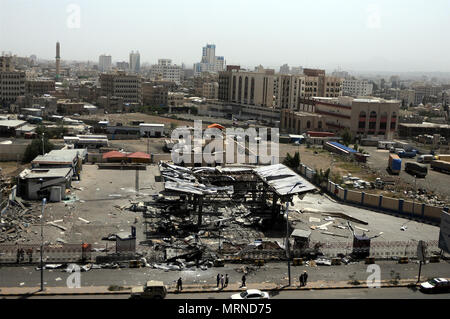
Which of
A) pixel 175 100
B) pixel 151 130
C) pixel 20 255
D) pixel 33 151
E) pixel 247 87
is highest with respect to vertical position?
pixel 247 87

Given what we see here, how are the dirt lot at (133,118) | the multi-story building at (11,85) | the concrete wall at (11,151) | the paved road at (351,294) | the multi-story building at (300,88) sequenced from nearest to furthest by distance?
the paved road at (351,294)
the concrete wall at (11,151)
the dirt lot at (133,118)
the multi-story building at (300,88)
the multi-story building at (11,85)

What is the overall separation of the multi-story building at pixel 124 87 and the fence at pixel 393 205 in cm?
3820

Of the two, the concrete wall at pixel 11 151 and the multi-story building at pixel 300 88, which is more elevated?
the multi-story building at pixel 300 88

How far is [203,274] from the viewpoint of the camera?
9.69m

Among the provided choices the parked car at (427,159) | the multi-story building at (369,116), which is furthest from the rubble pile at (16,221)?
the multi-story building at (369,116)

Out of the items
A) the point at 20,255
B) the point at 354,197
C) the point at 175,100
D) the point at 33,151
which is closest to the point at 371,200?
the point at 354,197

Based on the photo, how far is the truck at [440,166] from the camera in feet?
78.3

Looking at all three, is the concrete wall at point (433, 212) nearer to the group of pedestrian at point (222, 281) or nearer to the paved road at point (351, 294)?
the paved road at point (351, 294)

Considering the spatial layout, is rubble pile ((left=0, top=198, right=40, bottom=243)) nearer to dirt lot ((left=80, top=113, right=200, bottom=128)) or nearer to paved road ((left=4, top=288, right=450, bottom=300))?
paved road ((left=4, top=288, right=450, bottom=300))

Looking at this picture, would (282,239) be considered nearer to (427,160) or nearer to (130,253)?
(130,253)

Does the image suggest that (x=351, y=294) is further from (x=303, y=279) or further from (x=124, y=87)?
(x=124, y=87)

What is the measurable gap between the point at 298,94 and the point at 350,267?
3420cm

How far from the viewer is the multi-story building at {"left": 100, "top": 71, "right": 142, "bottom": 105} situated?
52.2 m

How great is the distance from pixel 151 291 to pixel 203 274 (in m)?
1.55
